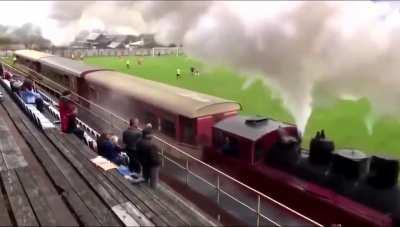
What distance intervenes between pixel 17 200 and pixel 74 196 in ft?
2.91

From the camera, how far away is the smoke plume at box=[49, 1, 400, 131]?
837cm

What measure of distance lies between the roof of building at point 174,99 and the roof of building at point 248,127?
1579 millimetres

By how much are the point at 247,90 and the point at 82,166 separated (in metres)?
24.4

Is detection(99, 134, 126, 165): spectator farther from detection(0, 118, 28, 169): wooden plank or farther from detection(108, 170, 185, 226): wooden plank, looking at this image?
detection(0, 118, 28, 169): wooden plank

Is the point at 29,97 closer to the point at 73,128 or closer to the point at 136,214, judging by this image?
the point at 73,128

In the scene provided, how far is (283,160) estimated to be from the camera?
1031 cm

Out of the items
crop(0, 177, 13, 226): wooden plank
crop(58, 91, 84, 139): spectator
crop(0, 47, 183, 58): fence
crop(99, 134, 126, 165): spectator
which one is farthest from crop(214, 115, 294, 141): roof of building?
crop(0, 47, 183, 58): fence

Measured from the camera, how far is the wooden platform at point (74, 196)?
6137 mm

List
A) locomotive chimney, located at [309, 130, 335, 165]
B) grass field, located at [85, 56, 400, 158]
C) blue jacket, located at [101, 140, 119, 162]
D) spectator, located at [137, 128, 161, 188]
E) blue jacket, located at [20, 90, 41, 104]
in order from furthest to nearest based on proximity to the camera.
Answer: grass field, located at [85, 56, 400, 158] < blue jacket, located at [20, 90, 41, 104] < locomotive chimney, located at [309, 130, 335, 165] < blue jacket, located at [101, 140, 119, 162] < spectator, located at [137, 128, 161, 188]

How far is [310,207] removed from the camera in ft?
31.4

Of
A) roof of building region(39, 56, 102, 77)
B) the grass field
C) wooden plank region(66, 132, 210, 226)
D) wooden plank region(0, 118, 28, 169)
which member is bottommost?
the grass field

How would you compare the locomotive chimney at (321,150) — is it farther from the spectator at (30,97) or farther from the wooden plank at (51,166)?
the spectator at (30,97)

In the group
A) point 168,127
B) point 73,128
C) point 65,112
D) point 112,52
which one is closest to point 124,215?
point 65,112

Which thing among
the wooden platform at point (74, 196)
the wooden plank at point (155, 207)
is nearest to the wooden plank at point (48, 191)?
the wooden platform at point (74, 196)
